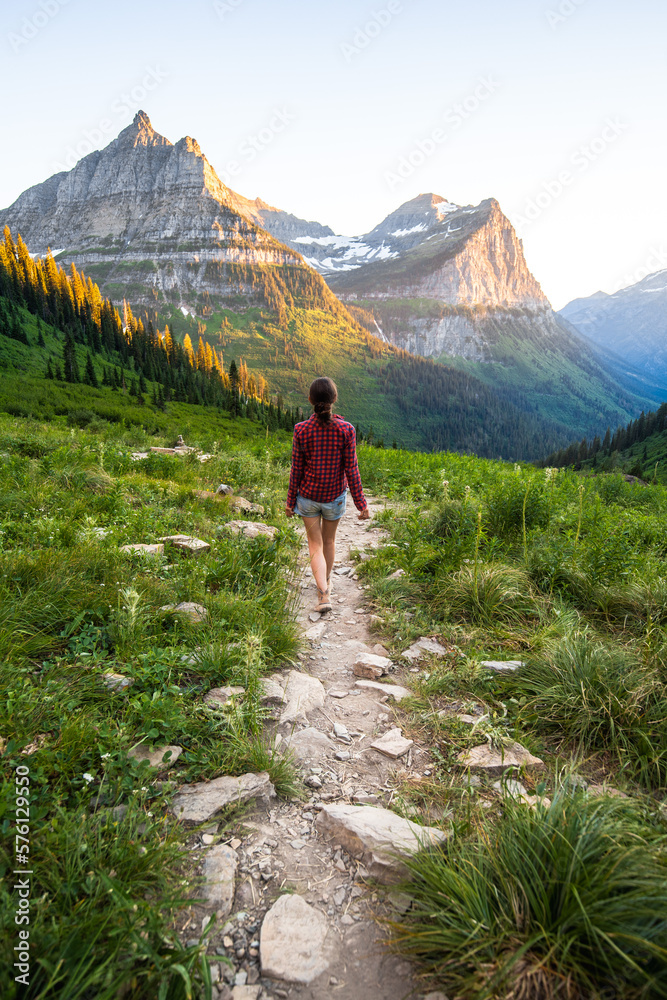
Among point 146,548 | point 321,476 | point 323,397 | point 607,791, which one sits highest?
point 323,397

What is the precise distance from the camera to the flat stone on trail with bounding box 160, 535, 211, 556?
5950mm

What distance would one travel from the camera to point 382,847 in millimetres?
2463

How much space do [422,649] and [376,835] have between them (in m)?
2.44

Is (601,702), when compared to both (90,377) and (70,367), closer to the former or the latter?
(90,377)

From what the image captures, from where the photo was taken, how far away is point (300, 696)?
13.1 feet

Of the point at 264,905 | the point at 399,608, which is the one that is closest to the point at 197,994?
the point at 264,905

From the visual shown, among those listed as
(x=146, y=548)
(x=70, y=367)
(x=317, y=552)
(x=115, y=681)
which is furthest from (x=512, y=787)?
(x=70, y=367)

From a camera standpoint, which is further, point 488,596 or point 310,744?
point 488,596

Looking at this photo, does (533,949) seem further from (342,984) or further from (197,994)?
(197,994)

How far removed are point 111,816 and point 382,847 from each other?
150 cm

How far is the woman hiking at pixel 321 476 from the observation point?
5836 millimetres

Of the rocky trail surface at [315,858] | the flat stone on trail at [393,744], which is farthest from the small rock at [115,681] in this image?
the flat stone on trail at [393,744]

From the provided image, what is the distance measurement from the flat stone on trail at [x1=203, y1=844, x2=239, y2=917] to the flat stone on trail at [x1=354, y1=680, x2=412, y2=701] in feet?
6.16

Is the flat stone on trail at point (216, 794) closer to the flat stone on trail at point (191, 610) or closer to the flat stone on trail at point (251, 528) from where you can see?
the flat stone on trail at point (191, 610)
